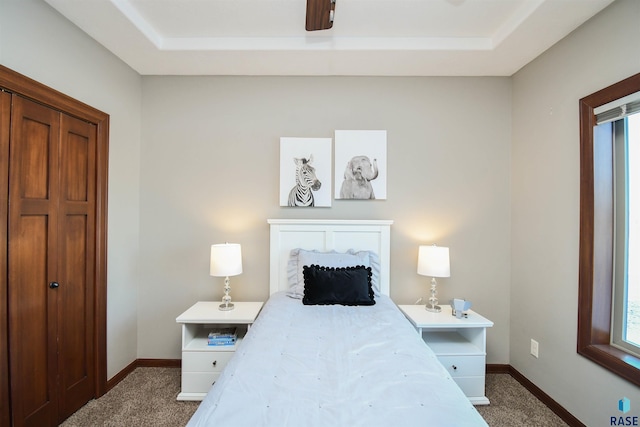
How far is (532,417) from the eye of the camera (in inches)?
79.9

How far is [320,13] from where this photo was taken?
1.39 metres

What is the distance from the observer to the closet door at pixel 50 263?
1.66m

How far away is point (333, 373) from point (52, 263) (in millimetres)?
1949

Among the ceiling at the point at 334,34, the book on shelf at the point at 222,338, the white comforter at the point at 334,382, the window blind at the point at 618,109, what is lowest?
the book on shelf at the point at 222,338

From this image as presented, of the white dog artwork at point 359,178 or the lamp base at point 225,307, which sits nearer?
the lamp base at point 225,307

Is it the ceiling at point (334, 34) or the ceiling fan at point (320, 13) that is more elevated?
the ceiling at point (334, 34)

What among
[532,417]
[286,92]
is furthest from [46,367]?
[532,417]

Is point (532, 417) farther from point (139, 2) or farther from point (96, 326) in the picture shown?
point (139, 2)

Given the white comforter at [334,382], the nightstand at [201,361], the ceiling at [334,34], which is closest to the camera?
the white comforter at [334,382]

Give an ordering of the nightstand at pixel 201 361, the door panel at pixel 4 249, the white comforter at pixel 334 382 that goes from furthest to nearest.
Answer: the nightstand at pixel 201 361, the door panel at pixel 4 249, the white comforter at pixel 334 382

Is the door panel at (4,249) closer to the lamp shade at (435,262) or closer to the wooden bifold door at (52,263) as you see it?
the wooden bifold door at (52,263)

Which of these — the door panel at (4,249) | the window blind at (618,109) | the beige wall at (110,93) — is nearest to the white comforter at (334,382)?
the door panel at (4,249)

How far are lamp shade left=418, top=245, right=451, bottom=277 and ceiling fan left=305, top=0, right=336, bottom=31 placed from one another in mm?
1865

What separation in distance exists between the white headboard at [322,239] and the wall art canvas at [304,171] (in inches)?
8.3
